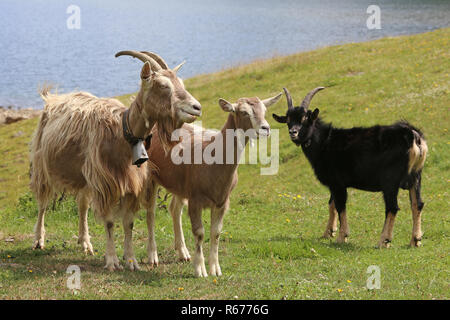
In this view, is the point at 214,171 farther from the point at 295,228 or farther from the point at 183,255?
the point at 295,228

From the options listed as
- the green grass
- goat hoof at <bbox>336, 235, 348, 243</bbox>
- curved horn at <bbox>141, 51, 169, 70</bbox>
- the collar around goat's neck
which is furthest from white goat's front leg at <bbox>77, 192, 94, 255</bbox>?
goat hoof at <bbox>336, 235, 348, 243</bbox>

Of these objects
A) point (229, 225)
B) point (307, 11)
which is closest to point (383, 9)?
point (307, 11)

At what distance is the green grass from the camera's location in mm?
7449

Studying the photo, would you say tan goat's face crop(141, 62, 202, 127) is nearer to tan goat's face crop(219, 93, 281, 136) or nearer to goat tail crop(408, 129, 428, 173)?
tan goat's face crop(219, 93, 281, 136)

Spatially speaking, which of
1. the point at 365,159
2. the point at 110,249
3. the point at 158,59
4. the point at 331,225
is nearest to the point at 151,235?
the point at 110,249

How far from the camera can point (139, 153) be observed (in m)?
7.96

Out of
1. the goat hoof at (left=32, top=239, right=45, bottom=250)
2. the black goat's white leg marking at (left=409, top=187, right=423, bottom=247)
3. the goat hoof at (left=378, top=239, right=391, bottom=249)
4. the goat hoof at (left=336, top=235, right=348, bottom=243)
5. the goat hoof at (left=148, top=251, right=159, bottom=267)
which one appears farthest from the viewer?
the goat hoof at (left=336, top=235, right=348, bottom=243)

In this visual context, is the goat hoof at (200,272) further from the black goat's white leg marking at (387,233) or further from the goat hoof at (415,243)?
the goat hoof at (415,243)

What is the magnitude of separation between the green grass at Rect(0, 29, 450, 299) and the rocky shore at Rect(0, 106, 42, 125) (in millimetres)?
5188

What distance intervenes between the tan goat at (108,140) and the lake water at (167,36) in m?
23.9

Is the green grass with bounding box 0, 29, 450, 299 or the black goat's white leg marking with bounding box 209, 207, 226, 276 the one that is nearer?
the green grass with bounding box 0, 29, 450, 299

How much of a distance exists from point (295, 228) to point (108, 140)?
5.11m

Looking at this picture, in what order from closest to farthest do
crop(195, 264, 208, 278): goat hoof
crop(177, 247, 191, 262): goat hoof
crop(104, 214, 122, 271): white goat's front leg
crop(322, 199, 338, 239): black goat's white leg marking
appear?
1. crop(195, 264, 208, 278): goat hoof
2. crop(104, 214, 122, 271): white goat's front leg
3. crop(177, 247, 191, 262): goat hoof
4. crop(322, 199, 338, 239): black goat's white leg marking
